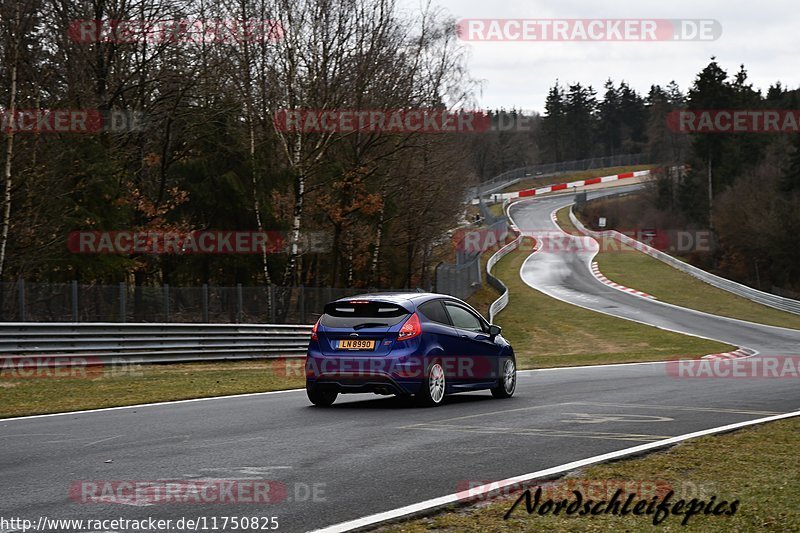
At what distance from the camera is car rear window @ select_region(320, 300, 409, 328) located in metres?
13.1

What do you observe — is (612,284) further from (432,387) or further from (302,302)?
(432,387)

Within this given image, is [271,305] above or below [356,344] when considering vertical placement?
below

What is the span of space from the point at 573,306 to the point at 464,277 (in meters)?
6.17

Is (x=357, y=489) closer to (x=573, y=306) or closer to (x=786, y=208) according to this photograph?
(x=573, y=306)

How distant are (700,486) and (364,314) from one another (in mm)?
6708

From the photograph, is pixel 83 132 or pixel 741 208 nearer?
pixel 83 132

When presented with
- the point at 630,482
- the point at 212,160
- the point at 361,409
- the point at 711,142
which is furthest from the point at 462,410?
the point at 711,142

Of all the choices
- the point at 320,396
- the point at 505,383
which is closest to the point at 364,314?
the point at 320,396

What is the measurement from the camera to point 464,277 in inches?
1854

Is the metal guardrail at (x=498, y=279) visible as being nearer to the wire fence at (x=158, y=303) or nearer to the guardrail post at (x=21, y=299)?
the wire fence at (x=158, y=303)

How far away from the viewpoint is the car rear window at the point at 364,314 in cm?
1315

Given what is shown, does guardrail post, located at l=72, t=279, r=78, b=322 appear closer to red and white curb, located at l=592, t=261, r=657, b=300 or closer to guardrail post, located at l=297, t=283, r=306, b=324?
guardrail post, located at l=297, t=283, r=306, b=324

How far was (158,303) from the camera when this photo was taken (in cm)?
2409

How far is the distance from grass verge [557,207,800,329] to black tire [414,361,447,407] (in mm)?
35036
